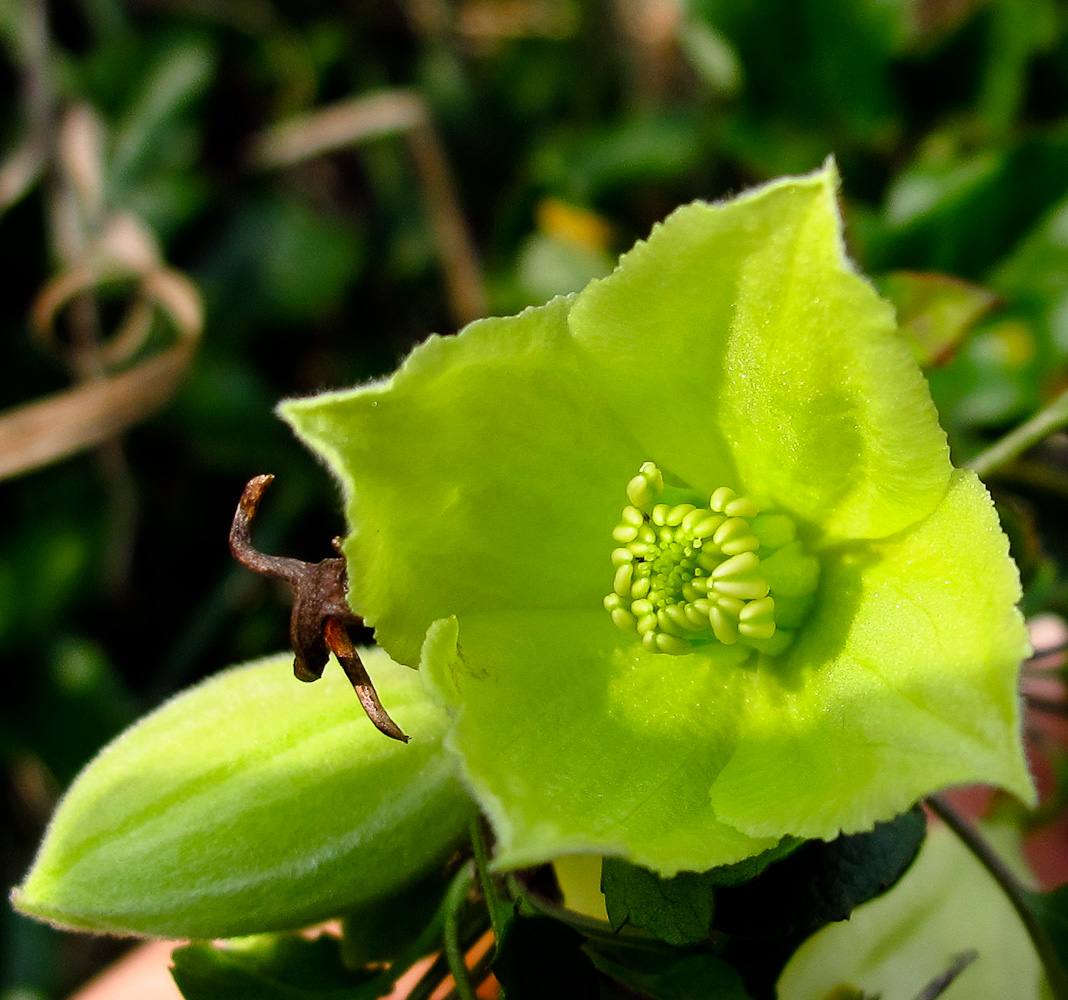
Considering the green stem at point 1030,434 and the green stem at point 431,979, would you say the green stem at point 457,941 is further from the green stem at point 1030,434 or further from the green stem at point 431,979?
the green stem at point 1030,434

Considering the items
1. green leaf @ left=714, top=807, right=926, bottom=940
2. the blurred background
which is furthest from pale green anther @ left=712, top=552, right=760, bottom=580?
the blurred background

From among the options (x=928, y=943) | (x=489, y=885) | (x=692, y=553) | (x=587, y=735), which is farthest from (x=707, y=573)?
(x=928, y=943)

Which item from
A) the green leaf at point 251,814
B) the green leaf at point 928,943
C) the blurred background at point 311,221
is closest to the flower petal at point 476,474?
the green leaf at point 251,814

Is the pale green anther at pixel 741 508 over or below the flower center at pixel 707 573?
over

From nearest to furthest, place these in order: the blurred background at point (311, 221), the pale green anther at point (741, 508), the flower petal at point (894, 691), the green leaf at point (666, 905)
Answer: the flower petal at point (894, 691) < the green leaf at point (666, 905) < the pale green anther at point (741, 508) < the blurred background at point (311, 221)

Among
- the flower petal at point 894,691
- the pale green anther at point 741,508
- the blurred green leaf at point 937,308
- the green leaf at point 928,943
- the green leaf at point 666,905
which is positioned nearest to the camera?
the flower petal at point 894,691

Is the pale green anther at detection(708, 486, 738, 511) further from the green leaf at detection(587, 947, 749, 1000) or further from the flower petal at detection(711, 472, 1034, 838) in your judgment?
the green leaf at detection(587, 947, 749, 1000)

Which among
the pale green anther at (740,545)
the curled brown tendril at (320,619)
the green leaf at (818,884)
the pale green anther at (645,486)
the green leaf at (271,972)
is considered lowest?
the green leaf at (271,972)

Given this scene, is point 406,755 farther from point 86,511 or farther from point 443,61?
point 443,61
